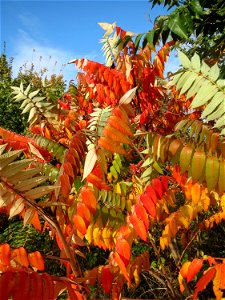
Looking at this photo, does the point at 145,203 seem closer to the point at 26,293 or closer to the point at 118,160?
the point at 26,293

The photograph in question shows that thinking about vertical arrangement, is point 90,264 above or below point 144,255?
below

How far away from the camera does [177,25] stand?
2973mm

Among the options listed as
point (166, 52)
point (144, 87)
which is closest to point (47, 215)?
point (144, 87)

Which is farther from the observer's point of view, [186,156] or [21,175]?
[186,156]

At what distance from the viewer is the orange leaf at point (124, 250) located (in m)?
1.69

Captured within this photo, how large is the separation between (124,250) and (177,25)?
7.19 feet

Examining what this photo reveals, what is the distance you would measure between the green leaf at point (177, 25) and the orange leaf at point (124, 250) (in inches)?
79.0

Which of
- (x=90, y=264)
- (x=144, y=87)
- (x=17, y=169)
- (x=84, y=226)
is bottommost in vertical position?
A: (x=90, y=264)

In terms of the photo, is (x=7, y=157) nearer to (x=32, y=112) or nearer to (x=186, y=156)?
(x=186, y=156)

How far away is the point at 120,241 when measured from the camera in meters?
1.76

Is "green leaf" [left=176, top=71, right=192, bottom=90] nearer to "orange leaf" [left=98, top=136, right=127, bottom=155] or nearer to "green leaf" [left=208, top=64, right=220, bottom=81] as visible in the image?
"green leaf" [left=208, top=64, right=220, bottom=81]

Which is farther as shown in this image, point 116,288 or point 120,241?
point 116,288

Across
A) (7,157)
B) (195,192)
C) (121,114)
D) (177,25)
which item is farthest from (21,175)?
(177,25)

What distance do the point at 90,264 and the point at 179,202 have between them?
218 cm
